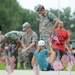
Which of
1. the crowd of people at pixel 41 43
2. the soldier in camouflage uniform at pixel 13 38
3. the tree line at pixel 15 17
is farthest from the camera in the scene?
the tree line at pixel 15 17

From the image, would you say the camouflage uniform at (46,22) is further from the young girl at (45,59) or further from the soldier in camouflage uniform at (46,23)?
the young girl at (45,59)

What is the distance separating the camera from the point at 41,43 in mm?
12406

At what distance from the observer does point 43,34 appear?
1323 centimetres

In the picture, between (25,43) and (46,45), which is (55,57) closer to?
(46,45)

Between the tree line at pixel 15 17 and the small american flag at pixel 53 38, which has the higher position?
the tree line at pixel 15 17

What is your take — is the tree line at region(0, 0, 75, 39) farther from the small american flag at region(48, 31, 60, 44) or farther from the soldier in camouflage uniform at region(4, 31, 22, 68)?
the small american flag at region(48, 31, 60, 44)

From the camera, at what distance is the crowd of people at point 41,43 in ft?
42.9

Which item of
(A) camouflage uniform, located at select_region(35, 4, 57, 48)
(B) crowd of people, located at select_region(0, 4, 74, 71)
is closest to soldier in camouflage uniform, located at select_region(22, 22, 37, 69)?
(B) crowd of people, located at select_region(0, 4, 74, 71)

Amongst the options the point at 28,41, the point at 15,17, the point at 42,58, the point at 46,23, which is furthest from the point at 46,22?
the point at 15,17

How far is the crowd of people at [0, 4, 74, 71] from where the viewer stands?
13078 millimetres

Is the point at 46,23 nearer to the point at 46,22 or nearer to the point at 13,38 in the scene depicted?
the point at 46,22

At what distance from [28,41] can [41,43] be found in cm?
208

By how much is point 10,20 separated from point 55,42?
68.5m

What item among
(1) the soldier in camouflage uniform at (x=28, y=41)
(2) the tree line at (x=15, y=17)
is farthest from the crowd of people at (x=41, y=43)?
(2) the tree line at (x=15, y=17)
